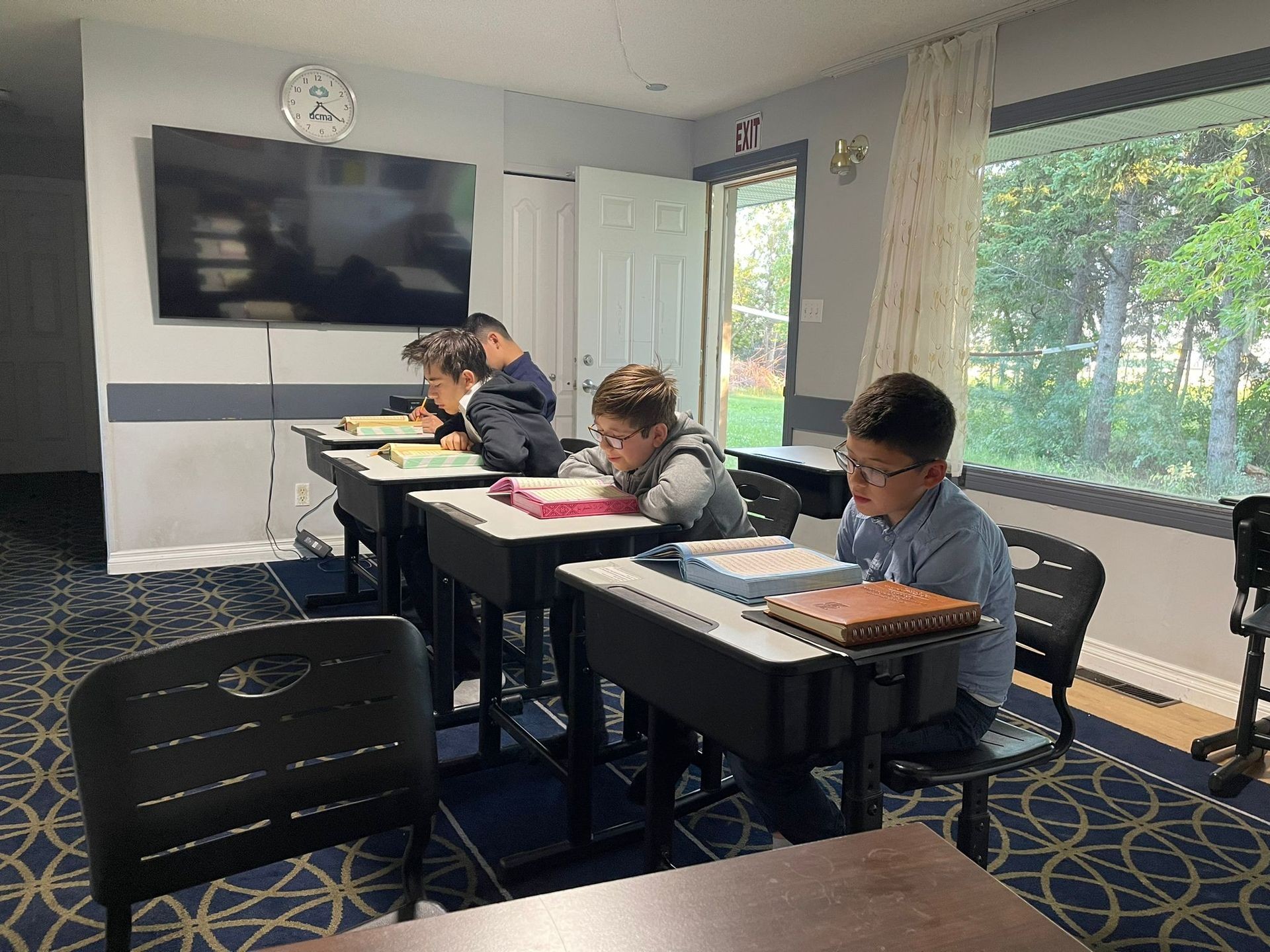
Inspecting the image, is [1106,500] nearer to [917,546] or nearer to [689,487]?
[689,487]

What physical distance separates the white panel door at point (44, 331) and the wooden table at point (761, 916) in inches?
305

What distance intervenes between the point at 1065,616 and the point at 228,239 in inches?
160

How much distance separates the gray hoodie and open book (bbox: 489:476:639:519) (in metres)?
0.05

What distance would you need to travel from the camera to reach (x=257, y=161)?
14.5ft

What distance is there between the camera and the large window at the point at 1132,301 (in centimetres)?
308

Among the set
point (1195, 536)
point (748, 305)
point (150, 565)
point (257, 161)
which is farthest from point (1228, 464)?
point (748, 305)

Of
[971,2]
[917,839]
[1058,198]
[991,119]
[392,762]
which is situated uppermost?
[971,2]

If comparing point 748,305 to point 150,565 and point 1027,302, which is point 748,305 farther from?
point 150,565

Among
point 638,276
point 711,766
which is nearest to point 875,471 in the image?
point 711,766

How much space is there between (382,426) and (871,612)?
8.71ft

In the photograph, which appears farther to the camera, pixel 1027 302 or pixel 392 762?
pixel 1027 302

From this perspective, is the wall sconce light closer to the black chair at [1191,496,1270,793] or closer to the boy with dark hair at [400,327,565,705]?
the boy with dark hair at [400,327,565,705]

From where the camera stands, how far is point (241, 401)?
4.59 metres

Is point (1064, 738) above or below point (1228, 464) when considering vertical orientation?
below
